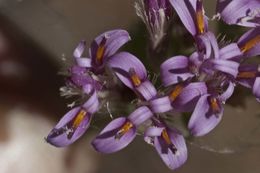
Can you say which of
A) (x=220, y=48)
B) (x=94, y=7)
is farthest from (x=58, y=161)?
(x=220, y=48)

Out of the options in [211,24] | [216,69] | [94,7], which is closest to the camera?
[216,69]

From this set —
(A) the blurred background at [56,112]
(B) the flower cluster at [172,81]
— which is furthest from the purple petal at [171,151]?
(A) the blurred background at [56,112]

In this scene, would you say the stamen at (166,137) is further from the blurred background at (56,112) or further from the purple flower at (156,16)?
the blurred background at (56,112)

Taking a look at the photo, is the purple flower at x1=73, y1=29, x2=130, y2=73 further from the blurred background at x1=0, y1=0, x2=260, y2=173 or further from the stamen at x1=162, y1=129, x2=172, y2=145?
the blurred background at x1=0, y1=0, x2=260, y2=173

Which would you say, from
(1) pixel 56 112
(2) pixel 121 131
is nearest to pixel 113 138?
(2) pixel 121 131

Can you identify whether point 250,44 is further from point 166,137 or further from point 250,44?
point 166,137

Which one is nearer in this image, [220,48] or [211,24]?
[220,48]

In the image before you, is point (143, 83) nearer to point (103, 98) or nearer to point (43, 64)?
point (103, 98)
